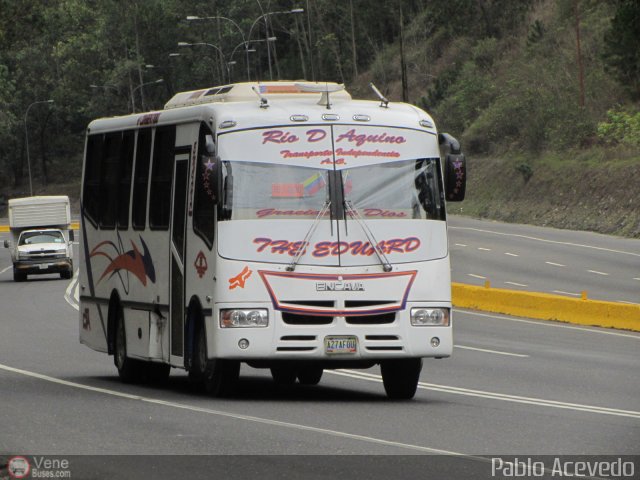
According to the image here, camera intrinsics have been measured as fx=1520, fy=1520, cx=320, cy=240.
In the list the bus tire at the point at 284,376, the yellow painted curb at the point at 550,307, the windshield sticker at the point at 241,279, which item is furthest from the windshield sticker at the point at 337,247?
the yellow painted curb at the point at 550,307

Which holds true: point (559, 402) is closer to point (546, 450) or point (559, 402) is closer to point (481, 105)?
point (546, 450)

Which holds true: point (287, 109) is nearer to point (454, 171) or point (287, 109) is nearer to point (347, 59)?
point (454, 171)

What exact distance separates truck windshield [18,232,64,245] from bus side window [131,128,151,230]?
36.4 metres

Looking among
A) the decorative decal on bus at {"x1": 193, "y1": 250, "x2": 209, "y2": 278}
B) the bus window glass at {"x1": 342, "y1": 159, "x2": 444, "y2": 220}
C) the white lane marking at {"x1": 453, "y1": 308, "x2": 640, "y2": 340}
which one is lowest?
the white lane marking at {"x1": 453, "y1": 308, "x2": 640, "y2": 340}

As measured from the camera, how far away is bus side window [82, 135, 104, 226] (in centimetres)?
1908

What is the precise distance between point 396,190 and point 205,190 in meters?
1.92

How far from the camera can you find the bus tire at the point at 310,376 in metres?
17.4

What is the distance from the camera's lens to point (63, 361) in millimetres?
21953

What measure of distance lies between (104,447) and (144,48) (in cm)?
11674

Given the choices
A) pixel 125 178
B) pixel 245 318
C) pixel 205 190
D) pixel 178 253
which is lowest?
pixel 245 318

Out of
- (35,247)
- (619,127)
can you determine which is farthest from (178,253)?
(619,127)

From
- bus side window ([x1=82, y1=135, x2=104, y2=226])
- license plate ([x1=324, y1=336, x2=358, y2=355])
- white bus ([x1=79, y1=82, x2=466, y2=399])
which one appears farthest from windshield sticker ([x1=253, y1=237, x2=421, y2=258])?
bus side window ([x1=82, y1=135, x2=104, y2=226])

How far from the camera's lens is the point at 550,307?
99.1ft

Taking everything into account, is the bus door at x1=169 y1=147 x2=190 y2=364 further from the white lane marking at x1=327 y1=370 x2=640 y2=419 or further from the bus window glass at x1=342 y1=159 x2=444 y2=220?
the white lane marking at x1=327 y1=370 x2=640 y2=419
